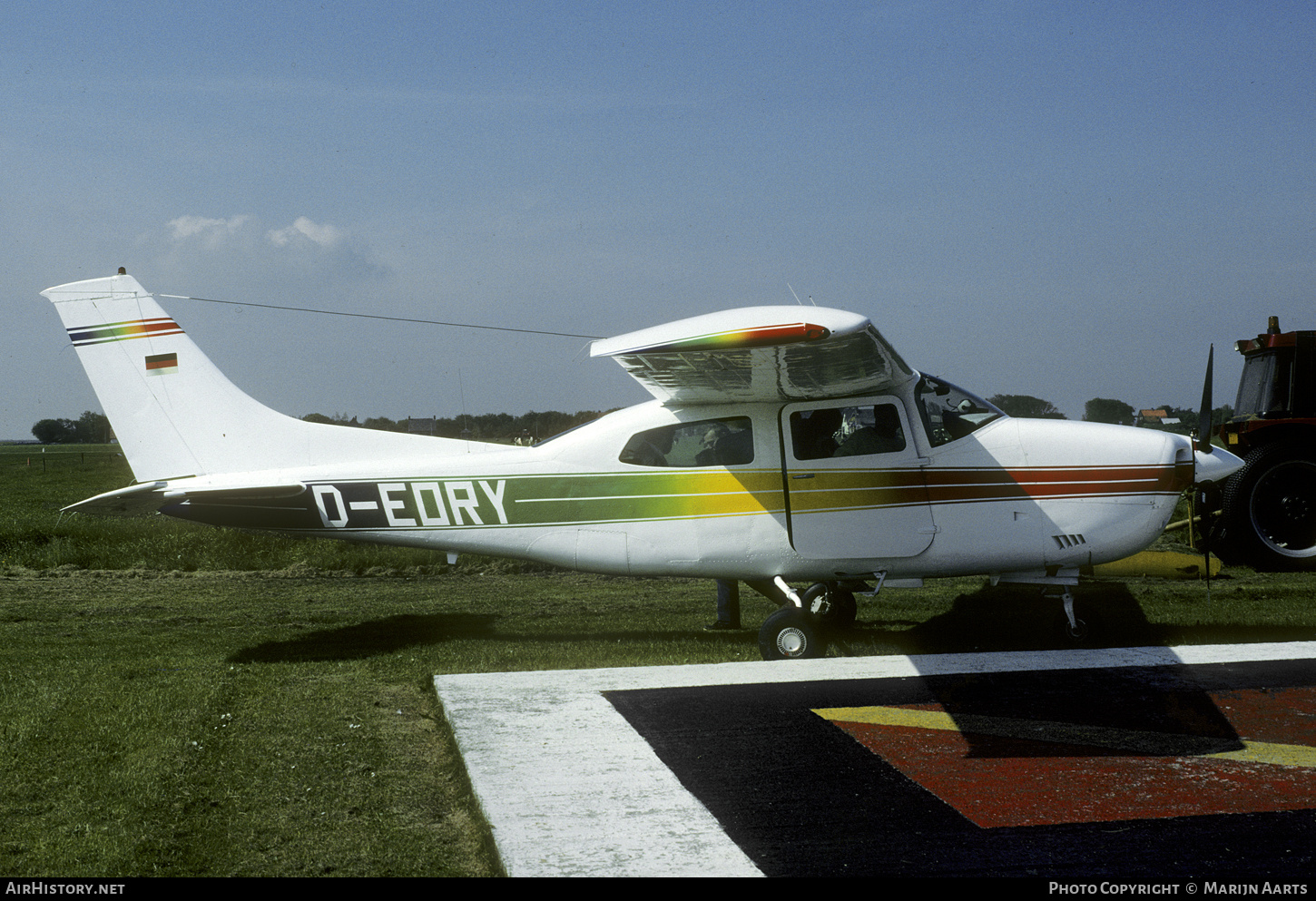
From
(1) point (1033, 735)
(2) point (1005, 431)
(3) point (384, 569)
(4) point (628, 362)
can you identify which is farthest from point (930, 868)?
(3) point (384, 569)

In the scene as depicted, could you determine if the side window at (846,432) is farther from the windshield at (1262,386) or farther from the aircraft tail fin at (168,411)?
the windshield at (1262,386)

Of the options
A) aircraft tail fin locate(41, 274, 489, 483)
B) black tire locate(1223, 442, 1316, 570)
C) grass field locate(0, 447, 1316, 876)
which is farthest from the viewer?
black tire locate(1223, 442, 1316, 570)

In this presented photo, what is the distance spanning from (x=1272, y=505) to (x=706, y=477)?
7.47 metres

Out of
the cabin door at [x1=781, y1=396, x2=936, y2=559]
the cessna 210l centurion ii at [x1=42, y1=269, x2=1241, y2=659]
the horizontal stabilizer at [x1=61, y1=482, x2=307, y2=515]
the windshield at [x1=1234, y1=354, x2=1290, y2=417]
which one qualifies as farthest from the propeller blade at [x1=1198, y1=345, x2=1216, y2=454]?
the horizontal stabilizer at [x1=61, y1=482, x2=307, y2=515]

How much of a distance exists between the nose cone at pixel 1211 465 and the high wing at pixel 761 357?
232 centimetres

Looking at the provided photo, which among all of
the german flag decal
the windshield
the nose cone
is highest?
the german flag decal

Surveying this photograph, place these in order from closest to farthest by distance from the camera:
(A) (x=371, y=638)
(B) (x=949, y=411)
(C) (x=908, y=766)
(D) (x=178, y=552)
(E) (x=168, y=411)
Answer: (C) (x=908, y=766) → (B) (x=949, y=411) → (E) (x=168, y=411) → (A) (x=371, y=638) → (D) (x=178, y=552)

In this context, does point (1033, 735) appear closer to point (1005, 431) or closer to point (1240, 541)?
point (1005, 431)

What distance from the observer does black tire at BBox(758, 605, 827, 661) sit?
7.94m

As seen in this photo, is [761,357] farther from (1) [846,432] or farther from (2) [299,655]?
(2) [299,655]

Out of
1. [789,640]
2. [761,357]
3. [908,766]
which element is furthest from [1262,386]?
[908,766]

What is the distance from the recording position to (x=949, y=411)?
8.04 m

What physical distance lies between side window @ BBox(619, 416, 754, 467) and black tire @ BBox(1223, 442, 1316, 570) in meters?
6.75

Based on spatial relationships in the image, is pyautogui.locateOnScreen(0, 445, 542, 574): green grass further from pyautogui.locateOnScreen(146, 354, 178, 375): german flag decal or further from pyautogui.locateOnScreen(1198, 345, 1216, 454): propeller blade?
pyautogui.locateOnScreen(1198, 345, 1216, 454): propeller blade
